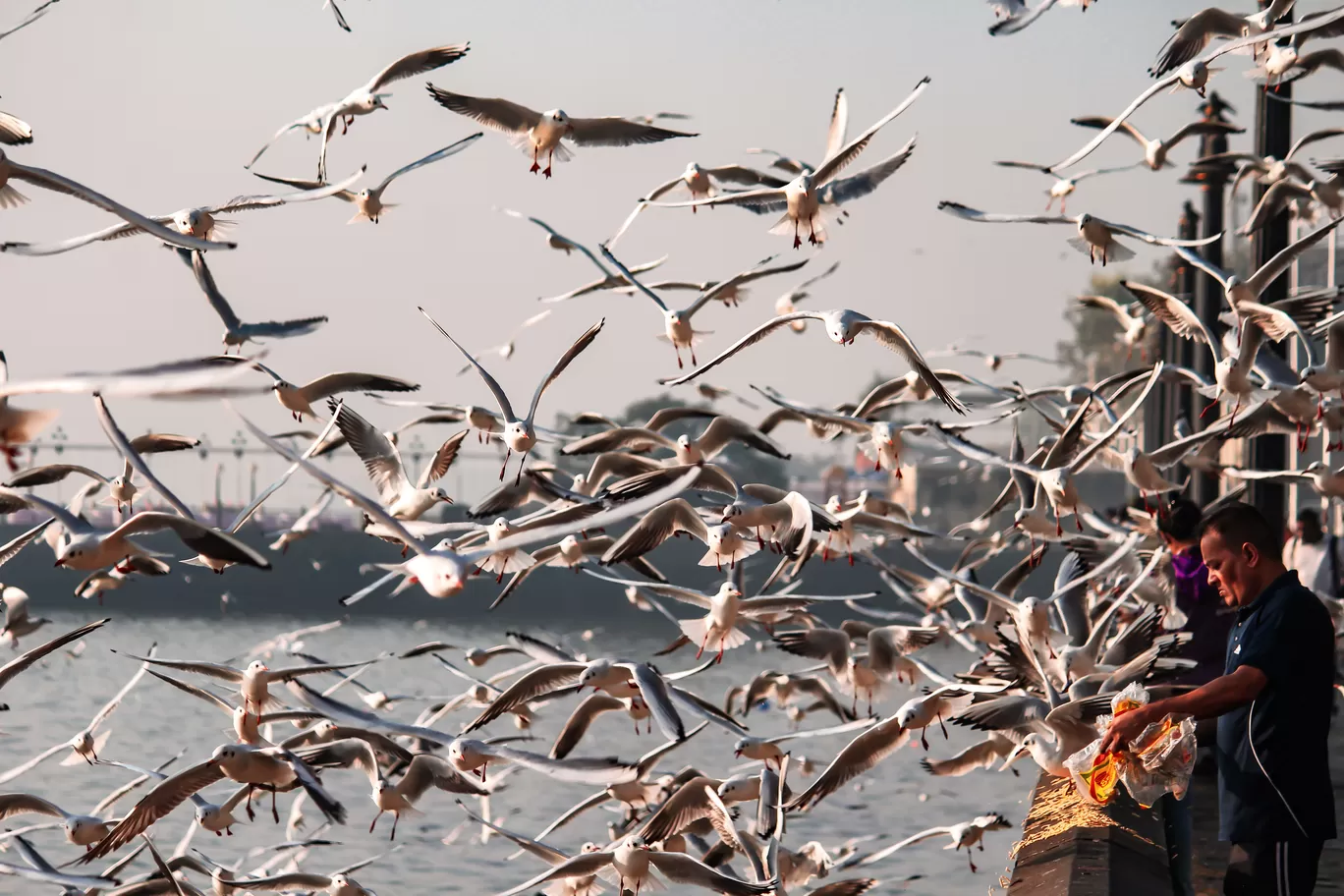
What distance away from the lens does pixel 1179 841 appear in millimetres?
7086

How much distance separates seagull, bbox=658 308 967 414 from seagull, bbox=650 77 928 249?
1282 mm

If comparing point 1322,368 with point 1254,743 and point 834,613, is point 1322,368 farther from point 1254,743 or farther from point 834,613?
point 834,613

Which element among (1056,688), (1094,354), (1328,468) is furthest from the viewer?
(1094,354)

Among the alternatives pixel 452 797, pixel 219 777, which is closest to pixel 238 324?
pixel 219 777

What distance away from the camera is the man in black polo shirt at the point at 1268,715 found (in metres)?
5.66

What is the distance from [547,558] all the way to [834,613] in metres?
61.3

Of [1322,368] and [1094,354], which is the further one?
[1094,354]

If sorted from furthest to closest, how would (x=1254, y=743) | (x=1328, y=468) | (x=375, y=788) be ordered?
(x=1328, y=468), (x=375, y=788), (x=1254, y=743)

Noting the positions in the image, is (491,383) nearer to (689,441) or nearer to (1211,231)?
(689,441)

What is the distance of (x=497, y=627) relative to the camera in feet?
244

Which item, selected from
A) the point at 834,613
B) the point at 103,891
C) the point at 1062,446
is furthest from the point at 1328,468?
the point at 834,613

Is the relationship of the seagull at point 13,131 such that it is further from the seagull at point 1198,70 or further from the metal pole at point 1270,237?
the metal pole at point 1270,237

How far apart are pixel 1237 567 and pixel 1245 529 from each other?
5.8 inches

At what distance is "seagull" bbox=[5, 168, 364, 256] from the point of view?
7.39m
